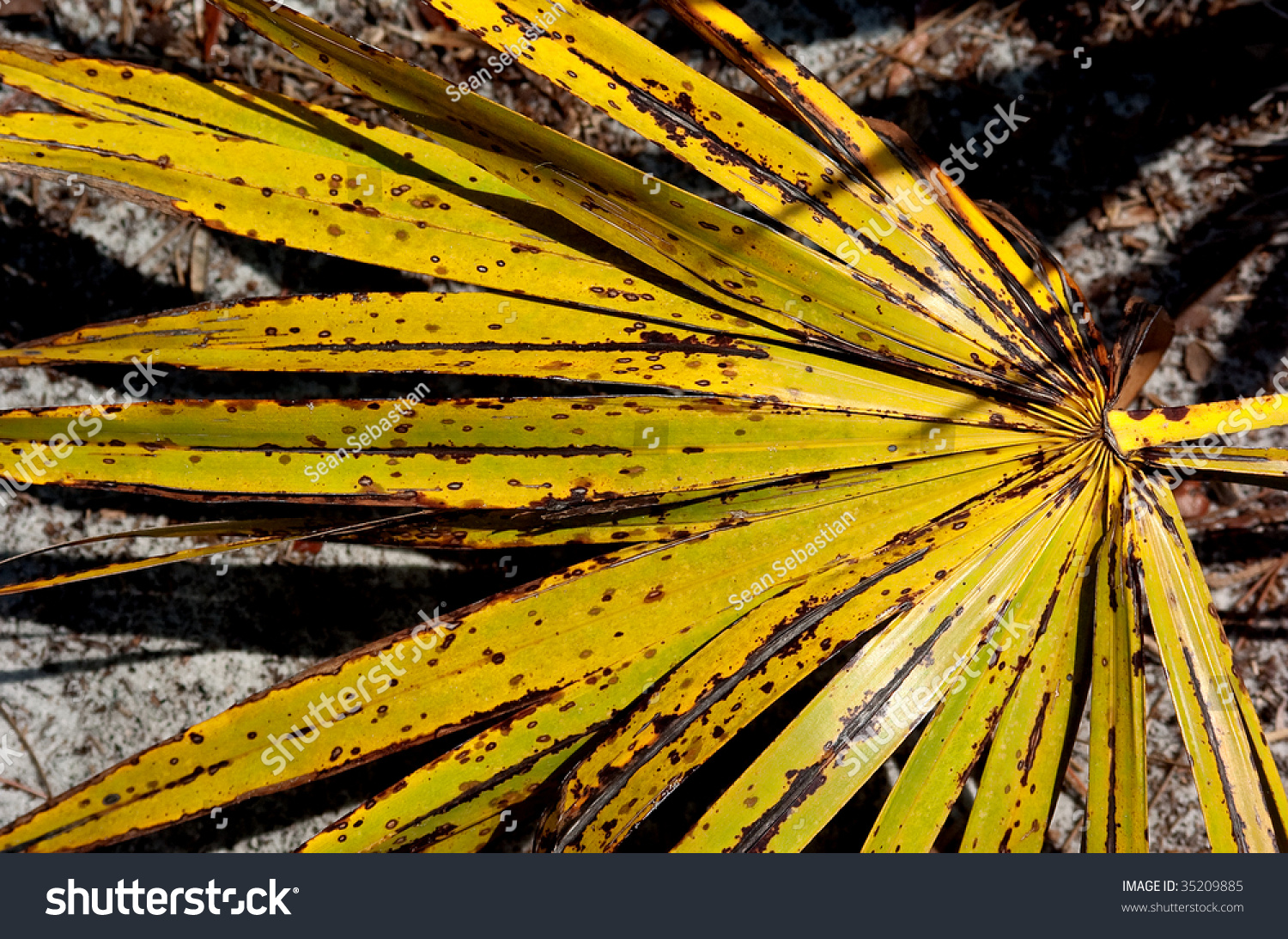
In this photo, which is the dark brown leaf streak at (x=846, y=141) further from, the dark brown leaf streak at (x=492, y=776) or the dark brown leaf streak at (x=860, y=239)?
the dark brown leaf streak at (x=492, y=776)

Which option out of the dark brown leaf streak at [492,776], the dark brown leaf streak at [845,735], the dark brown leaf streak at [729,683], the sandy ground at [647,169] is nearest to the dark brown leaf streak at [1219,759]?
the dark brown leaf streak at [845,735]

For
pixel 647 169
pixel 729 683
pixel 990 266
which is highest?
pixel 990 266

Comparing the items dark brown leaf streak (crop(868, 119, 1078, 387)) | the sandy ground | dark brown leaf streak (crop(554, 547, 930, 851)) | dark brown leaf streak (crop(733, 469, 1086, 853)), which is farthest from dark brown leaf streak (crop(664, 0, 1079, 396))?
the sandy ground

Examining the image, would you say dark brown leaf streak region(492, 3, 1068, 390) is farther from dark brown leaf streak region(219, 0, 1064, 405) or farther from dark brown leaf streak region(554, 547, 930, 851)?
dark brown leaf streak region(554, 547, 930, 851)

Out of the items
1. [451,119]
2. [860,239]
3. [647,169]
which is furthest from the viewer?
[647,169]

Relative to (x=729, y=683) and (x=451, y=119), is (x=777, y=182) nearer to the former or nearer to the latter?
(x=451, y=119)

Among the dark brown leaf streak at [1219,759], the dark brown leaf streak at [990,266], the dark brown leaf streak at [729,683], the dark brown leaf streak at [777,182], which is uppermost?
the dark brown leaf streak at [990,266]

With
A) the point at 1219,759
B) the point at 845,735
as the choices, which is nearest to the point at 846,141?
the point at 845,735

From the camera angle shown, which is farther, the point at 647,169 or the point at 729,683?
the point at 647,169
